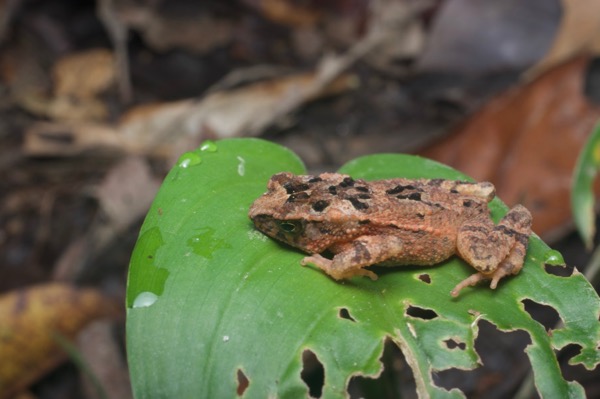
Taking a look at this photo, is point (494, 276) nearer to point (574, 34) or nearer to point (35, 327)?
point (35, 327)

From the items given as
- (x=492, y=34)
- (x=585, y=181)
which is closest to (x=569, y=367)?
(x=585, y=181)

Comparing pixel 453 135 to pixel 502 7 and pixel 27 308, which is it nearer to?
pixel 502 7

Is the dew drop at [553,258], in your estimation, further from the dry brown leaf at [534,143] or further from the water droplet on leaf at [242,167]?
the dry brown leaf at [534,143]

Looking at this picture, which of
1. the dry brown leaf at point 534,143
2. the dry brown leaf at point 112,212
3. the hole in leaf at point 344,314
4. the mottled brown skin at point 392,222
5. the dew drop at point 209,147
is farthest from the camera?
the dry brown leaf at point 112,212

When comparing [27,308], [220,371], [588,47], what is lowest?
[27,308]

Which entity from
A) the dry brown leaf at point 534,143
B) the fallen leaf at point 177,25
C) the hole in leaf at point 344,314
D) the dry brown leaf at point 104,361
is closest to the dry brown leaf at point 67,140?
the fallen leaf at point 177,25

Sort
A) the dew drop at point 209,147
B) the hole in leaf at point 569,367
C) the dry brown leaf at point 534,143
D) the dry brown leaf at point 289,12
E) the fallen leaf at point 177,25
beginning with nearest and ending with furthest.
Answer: the dew drop at point 209,147
the hole in leaf at point 569,367
the dry brown leaf at point 534,143
the fallen leaf at point 177,25
the dry brown leaf at point 289,12

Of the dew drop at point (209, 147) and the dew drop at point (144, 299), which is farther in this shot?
the dew drop at point (209, 147)

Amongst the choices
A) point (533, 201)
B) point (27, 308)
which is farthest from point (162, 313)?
point (533, 201)
